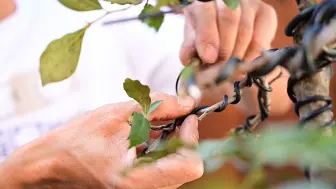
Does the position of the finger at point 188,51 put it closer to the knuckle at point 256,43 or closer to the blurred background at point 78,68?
the knuckle at point 256,43

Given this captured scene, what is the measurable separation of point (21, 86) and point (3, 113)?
61 mm

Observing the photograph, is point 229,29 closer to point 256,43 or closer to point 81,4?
point 256,43

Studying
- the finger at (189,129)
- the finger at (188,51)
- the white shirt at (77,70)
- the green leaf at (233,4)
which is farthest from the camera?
the white shirt at (77,70)

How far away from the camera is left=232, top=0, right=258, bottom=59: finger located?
46cm

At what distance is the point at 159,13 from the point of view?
0.70 feet

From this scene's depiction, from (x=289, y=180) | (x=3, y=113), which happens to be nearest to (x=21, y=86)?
(x=3, y=113)

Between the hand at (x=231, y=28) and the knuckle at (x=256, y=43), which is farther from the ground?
the hand at (x=231, y=28)

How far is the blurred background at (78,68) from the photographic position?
815 millimetres

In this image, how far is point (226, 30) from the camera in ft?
1.47

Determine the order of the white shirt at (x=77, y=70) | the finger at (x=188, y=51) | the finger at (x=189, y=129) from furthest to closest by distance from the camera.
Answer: the white shirt at (x=77, y=70) < the finger at (x=188, y=51) < the finger at (x=189, y=129)

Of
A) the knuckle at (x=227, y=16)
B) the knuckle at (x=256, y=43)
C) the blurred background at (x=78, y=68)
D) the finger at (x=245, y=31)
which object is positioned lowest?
the blurred background at (x=78, y=68)

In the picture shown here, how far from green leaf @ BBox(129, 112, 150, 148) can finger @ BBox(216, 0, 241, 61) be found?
0.25m

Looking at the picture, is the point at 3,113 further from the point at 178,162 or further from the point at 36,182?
the point at 178,162

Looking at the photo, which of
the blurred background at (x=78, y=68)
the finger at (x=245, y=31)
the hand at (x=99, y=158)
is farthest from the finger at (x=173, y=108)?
the blurred background at (x=78, y=68)
